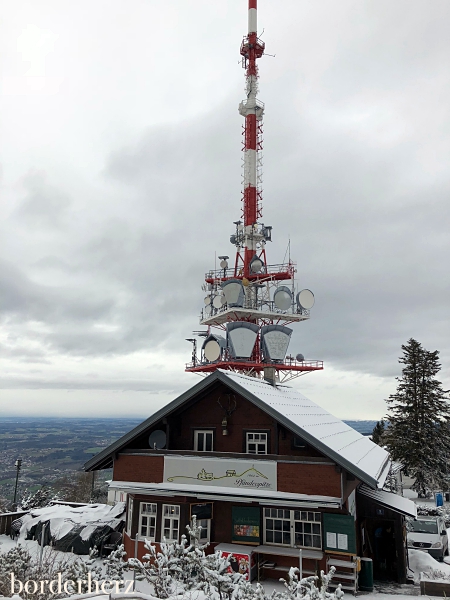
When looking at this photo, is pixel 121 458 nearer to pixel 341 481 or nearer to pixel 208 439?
pixel 208 439

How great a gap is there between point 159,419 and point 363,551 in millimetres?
8727

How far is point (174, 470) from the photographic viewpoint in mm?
15641

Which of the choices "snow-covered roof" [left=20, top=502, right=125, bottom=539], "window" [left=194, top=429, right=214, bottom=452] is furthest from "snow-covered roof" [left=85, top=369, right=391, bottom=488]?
"snow-covered roof" [left=20, top=502, right=125, bottom=539]

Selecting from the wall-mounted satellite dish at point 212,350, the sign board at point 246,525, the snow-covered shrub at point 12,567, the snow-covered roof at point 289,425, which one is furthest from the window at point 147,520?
the wall-mounted satellite dish at point 212,350

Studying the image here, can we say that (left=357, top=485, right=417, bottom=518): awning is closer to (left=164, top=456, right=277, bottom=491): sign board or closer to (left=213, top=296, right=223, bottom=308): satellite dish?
(left=164, top=456, right=277, bottom=491): sign board

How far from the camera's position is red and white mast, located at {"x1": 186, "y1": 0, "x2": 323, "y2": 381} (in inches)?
1534

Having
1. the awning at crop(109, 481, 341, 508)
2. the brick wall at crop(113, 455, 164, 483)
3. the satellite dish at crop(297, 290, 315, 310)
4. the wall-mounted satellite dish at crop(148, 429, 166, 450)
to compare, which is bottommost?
the awning at crop(109, 481, 341, 508)

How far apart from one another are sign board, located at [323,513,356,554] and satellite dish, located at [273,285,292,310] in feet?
96.4

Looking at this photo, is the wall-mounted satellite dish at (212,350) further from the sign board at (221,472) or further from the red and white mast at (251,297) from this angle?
the sign board at (221,472)

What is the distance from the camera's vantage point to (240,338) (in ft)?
125

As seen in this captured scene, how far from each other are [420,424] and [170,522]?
2747cm

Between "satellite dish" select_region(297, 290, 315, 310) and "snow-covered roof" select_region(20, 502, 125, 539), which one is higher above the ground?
"satellite dish" select_region(297, 290, 315, 310)

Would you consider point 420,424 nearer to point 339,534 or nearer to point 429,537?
point 429,537

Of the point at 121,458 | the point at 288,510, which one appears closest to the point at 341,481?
the point at 288,510
